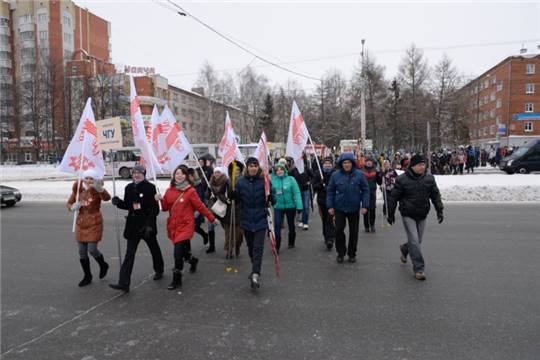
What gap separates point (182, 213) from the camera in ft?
17.0

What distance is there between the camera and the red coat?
512 cm

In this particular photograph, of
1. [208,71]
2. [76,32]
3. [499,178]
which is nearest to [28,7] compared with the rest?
[76,32]

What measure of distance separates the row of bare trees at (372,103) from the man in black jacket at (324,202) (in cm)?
3535

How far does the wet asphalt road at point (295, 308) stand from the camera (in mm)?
3482

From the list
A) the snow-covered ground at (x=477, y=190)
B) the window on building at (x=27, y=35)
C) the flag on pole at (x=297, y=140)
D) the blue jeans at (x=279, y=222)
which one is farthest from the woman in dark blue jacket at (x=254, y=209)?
the window on building at (x=27, y=35)

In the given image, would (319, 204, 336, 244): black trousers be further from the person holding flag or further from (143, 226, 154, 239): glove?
the person holding flag

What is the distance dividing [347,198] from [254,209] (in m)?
1.61

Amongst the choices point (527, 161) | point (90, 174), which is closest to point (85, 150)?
point (90, 174)

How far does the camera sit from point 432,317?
13.2 feet

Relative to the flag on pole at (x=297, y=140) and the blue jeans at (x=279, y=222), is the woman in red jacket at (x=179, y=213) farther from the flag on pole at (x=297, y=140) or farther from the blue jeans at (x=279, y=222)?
the flag on pole at (x=297, y=140)

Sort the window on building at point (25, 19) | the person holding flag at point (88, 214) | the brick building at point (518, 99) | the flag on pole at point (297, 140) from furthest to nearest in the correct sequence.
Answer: the window on building at point (25, 19) → the brick building at point (518, 99) → the flag on pole at point (297, 140) → the person holding flag at point (88, 214)

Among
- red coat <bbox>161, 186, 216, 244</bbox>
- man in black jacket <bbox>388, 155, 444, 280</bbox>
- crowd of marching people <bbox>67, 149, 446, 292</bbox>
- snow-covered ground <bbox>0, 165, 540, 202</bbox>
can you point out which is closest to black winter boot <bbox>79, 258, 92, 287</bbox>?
crowd of marching people <bbox>67, 149, 446, 292</bbox>

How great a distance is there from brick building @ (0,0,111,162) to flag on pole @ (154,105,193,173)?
160 feet

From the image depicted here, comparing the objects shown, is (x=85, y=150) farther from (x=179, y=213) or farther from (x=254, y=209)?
(x=254, y=209)
